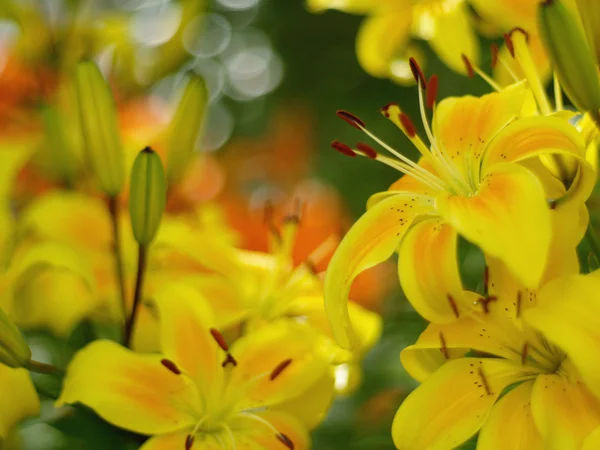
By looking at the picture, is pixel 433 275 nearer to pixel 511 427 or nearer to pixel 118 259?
pixel 511 427

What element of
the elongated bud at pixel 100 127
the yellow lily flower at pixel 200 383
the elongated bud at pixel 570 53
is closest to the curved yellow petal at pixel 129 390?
the yellow lily flower at pixel 200 383

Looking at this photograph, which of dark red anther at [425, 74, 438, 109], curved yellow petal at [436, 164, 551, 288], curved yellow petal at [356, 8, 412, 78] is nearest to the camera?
curved yellow petal at [436, 164, 551, 288]

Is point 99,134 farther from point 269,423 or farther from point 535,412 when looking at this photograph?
point 535,412

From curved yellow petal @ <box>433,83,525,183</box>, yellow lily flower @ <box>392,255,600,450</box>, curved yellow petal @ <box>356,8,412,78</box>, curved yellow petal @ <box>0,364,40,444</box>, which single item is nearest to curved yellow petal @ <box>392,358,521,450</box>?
yellow lily flower @ <box>392,255,600,450</box>

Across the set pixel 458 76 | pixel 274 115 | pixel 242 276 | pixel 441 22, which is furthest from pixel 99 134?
pixel 274 115

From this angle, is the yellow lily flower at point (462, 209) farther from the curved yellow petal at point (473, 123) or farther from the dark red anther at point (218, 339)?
the dark red anther at point (218, 339)

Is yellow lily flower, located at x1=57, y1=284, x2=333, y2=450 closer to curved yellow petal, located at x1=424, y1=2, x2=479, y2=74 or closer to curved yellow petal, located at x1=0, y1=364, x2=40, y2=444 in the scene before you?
curved yellow petal, located at x1=0, y1=364, x2=40, y2=444

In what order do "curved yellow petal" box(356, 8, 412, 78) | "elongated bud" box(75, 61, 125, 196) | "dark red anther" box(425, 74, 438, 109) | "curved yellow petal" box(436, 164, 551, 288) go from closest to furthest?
"curved yellow petal" box(436, 164, 551, 288) → "dark red anther" box(425, 74, 438, 109) → "elongated bud" box(75, 61, 125, 196) → "curved yellow petal" box(356, 8, 412, 78)
